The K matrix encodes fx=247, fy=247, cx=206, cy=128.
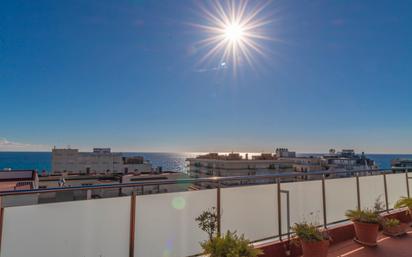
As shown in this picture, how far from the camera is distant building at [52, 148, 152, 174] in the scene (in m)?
52.8

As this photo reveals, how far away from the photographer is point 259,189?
3.13 meters

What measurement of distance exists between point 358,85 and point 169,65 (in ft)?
24.7

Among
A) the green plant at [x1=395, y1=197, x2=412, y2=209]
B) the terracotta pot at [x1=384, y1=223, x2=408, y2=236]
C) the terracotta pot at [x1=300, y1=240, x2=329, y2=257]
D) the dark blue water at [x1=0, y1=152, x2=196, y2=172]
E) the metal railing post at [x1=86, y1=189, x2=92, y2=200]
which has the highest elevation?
the metal railing post at [x1=86, y1=189, x2=92, y2=200]

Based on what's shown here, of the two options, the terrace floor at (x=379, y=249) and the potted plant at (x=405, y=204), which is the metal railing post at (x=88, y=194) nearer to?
the terrace floor at (x=379, y=249)

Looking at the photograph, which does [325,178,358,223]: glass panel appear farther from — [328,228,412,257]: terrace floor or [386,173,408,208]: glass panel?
[386,173,408,208]: glass panel

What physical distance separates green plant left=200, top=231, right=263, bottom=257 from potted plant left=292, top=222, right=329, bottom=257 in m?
0.91

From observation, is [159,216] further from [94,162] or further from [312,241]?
[94,162]

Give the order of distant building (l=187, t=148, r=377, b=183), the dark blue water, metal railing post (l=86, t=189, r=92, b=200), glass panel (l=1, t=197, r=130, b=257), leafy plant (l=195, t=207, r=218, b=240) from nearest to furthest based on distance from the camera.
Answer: glass panel (l=1, t=197, r=130, b=257), metal railing post (l=86, t=189, r=92, b=200), leafy plant (l=195, t=207, r=218, b=240), distant building (l=187, t=148, r=377, b=183), the dark blue water

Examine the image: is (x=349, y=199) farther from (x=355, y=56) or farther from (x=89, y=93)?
(x=89, y=93)

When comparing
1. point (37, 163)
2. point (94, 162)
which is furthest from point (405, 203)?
point (37, 163)

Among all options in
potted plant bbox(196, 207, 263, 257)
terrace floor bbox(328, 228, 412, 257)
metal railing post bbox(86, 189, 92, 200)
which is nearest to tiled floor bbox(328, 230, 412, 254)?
terrace floor bbox(328, 228, 412, 257)

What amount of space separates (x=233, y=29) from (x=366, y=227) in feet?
16.2

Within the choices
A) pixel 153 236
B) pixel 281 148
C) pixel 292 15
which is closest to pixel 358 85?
pixel 292 15

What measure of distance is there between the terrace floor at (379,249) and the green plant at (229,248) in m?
1.65
